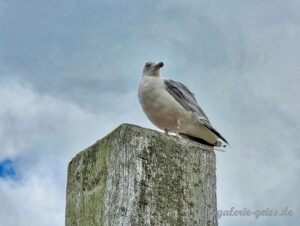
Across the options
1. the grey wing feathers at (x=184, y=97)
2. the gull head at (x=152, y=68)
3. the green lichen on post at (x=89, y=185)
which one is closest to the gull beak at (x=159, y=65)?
the gull head at (x=152, y=68)

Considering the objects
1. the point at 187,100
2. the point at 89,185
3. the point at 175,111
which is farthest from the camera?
the point at 187,100

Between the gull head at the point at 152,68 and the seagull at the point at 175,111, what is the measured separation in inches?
17.9

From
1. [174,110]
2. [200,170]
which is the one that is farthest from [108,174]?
[174,110]

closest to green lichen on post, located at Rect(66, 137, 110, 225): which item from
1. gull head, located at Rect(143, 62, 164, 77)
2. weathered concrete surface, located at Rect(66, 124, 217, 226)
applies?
weathered concrete surface, located at Rect(66, 124, 217, 226)

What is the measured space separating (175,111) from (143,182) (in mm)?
3274

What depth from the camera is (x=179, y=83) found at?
6.72 m

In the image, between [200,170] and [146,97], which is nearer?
[200,170]

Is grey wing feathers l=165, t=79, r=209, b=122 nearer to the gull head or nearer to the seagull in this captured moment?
the seagull

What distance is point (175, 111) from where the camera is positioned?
5.70m

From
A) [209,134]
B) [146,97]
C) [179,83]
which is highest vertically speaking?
[179,83]

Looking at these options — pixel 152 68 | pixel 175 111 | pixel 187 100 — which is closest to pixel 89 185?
pixel 175 111

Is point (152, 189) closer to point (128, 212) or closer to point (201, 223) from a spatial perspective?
point (128, 212)

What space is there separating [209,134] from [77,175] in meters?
3.42

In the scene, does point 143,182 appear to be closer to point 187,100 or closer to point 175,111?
point 175,111
